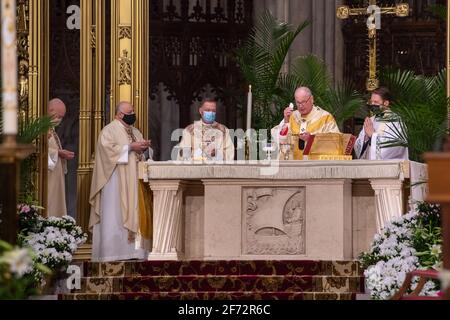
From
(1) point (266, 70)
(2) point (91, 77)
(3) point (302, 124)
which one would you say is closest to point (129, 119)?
(2) point (91, 77)

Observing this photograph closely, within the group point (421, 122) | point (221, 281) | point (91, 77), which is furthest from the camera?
point (91, 77)

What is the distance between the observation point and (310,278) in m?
13.2

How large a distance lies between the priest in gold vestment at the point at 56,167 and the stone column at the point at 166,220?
208cm

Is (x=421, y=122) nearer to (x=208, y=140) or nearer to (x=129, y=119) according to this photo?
(x=208, y=140)

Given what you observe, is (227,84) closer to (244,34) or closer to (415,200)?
(244,34)

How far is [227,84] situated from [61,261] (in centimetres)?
724

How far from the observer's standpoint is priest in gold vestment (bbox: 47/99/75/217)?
15861 millimetres

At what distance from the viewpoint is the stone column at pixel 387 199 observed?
1372cm

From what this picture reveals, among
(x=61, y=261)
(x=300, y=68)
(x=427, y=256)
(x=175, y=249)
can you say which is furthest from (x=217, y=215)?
(x=300, y=68)

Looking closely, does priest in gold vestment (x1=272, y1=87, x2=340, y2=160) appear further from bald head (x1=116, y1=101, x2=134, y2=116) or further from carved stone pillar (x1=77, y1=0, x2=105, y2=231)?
carved stone pillar (x1=77, y1=0, x2=105, y2=231)

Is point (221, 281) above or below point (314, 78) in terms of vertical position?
below

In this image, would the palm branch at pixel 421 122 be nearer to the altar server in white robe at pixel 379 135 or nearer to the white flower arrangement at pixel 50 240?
the altar server in white robe at pixel 379 135

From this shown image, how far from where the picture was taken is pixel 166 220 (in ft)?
46.2

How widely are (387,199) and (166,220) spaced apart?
222 centimetres
